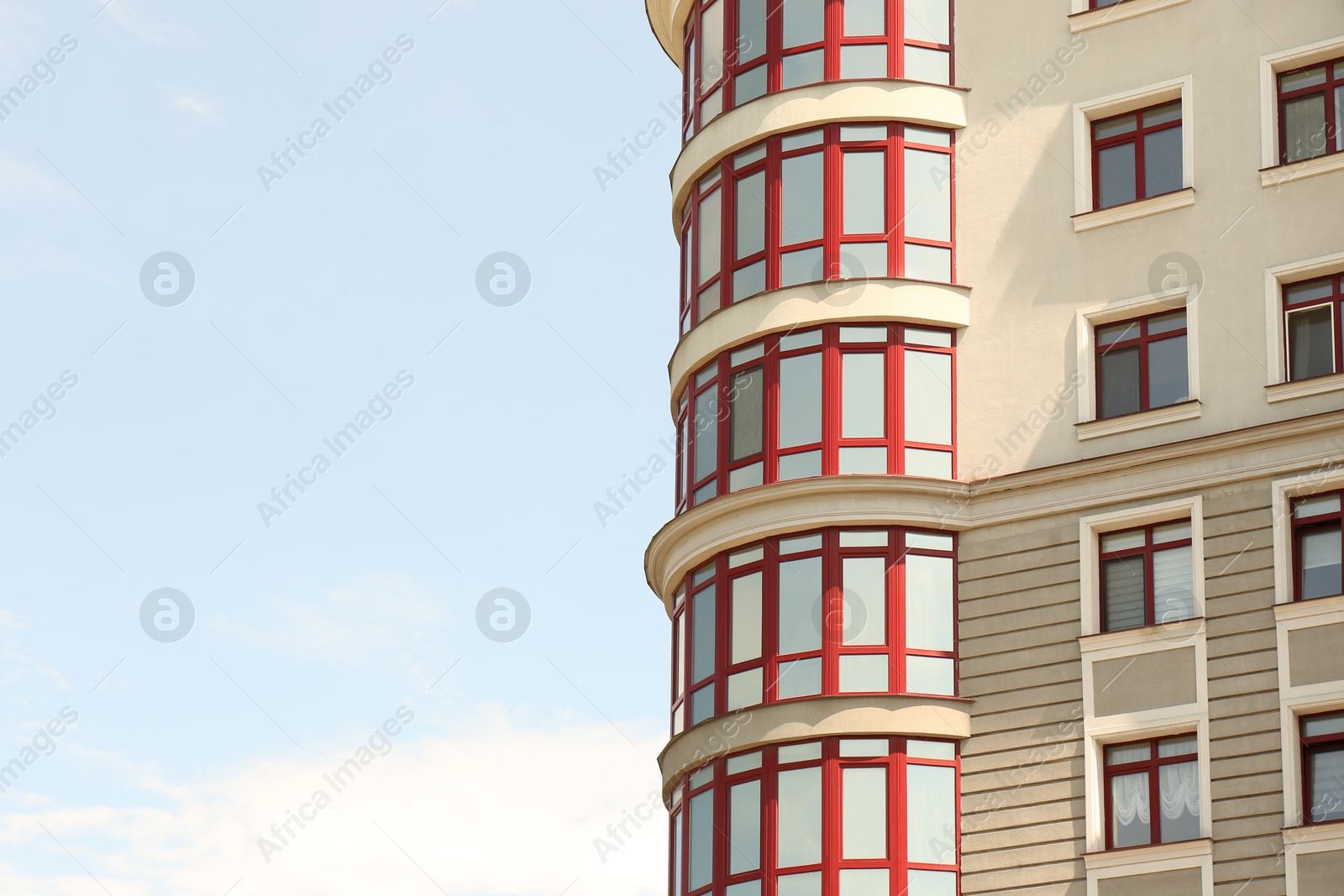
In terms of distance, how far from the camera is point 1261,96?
3247 centimetres

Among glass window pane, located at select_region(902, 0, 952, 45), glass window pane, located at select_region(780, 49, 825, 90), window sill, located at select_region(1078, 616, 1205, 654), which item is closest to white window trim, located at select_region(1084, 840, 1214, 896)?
window sill, located at select_region(1078, 616, 1205, 654)

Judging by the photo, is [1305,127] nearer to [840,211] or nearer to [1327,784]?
[840,211]

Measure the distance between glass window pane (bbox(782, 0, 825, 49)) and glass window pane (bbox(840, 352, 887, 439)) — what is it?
6017 millimetres

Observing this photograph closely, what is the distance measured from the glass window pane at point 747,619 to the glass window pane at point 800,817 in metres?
2.15

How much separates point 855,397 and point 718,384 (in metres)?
2.66

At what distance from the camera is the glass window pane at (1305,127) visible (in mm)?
32125

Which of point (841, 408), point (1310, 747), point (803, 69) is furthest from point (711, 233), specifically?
point (1310, 747)

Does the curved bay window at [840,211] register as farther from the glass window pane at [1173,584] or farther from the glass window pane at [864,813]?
the glass window pane at [864,813]

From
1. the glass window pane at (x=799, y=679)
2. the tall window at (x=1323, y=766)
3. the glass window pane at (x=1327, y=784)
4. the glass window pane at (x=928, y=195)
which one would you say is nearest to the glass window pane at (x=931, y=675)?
the glass window pane at (x=799, y=679)

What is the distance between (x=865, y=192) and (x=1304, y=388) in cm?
803

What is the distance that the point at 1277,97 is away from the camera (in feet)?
107

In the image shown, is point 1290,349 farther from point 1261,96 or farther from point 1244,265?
point 1261,96

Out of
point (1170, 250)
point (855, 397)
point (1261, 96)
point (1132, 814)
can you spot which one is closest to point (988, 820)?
point (1132, 814)

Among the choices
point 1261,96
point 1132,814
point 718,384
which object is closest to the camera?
point 1132,814
